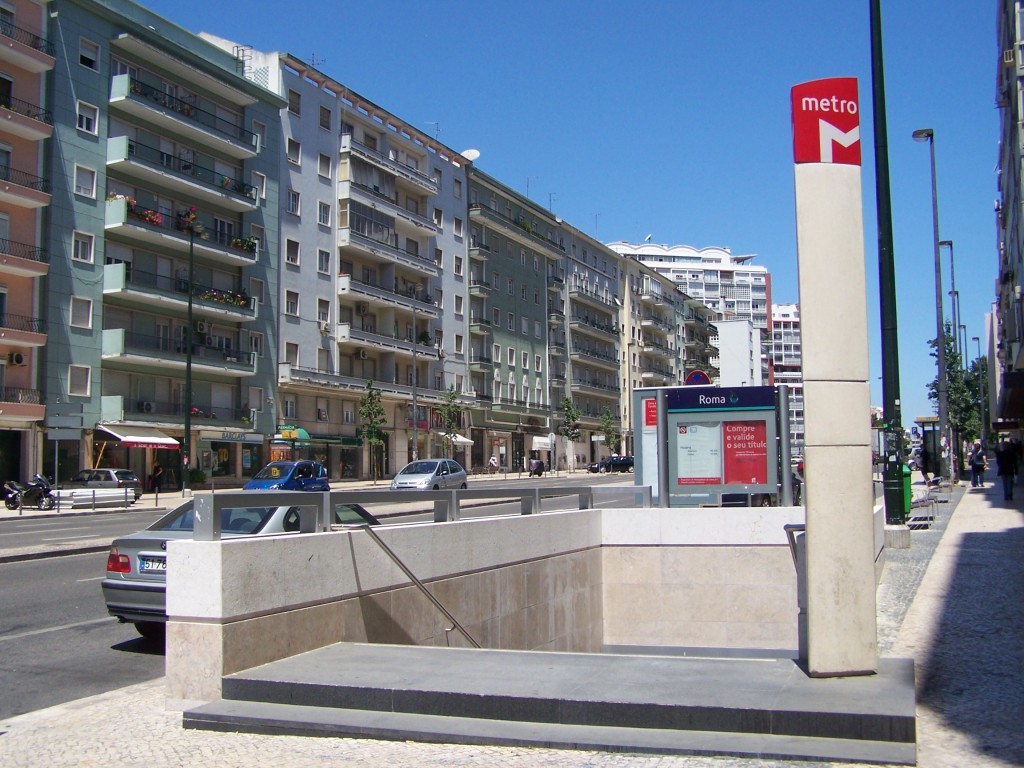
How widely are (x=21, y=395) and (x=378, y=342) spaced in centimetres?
2403

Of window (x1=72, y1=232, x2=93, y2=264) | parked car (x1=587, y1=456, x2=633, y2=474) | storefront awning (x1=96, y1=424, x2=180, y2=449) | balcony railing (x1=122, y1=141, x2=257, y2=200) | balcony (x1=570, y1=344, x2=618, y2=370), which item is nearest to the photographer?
window (x1=72, y1=232, x2=93, y2=264)

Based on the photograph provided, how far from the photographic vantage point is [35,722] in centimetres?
616

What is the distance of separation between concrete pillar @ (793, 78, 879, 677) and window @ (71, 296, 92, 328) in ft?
133

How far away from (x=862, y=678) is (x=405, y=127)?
61862 mm

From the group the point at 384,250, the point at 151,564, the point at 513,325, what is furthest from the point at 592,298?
the point at 151,564

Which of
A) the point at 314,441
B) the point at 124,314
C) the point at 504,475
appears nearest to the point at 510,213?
the point at 504,475

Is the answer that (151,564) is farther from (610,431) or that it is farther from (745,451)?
(610,431)

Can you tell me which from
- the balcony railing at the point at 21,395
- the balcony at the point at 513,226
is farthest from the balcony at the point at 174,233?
the balcony at the point at 513,226

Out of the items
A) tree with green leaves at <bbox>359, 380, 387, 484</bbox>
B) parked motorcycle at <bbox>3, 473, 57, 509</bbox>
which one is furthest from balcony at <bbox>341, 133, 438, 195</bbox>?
parked motorcycle at <bbox>3, 473, 57, 509</bbox>

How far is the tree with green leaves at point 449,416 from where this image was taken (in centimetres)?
6438

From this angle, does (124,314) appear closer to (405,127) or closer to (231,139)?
(231,139)

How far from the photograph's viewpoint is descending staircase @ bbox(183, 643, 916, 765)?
16.8 ft

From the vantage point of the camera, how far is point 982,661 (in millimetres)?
7727

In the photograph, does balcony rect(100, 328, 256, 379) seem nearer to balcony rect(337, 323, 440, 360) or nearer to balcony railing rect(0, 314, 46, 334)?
balcony railing rect(0, 314, 46, 334)
